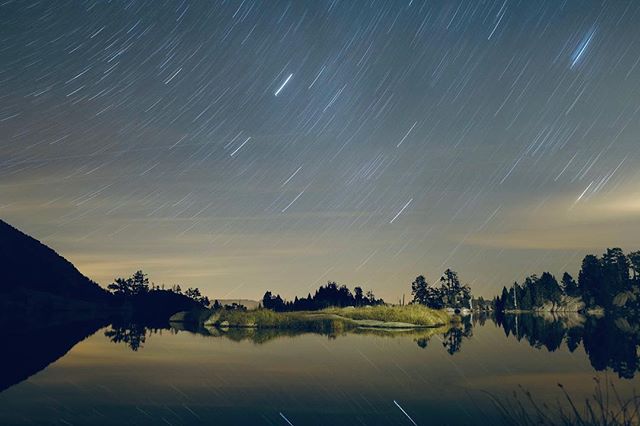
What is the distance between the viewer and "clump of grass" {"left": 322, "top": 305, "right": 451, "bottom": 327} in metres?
63.8

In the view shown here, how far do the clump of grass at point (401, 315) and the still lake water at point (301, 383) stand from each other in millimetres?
25475

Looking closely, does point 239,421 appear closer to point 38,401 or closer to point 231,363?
point 38,401

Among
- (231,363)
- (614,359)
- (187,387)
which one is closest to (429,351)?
(614,359)

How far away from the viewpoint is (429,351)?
34219 millimetres

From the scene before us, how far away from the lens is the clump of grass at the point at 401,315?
209 ft

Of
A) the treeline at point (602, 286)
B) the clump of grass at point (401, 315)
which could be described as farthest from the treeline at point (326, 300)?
the treeline at point (602, 286)

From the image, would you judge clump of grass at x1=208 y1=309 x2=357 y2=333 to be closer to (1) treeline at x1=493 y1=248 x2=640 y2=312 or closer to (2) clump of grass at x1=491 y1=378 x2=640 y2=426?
(2) clump of grass at x1=491 y1=378 x2=640 y2=426

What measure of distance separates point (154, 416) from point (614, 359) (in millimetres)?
22874

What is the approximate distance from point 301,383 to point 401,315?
41964mm

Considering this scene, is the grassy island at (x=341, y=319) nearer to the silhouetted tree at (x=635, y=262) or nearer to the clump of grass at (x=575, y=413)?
the clump of grass at (x=575, y=413)

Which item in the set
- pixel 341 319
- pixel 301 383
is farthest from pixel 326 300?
pixel 301 383

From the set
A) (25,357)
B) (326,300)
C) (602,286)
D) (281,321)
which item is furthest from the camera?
(602,286)

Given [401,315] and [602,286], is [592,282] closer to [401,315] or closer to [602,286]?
[602,286]

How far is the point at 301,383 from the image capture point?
22922 millimetres
